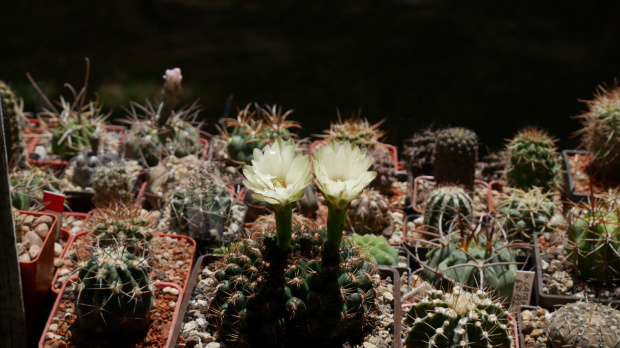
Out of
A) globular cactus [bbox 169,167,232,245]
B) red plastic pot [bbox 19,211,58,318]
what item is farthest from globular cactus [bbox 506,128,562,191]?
red plastic pot [bbox 19,211,58,318]

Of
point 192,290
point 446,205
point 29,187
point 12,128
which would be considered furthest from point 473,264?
point 12,128

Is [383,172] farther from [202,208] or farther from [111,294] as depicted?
[111,294]

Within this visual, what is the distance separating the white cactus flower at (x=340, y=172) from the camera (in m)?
2.22

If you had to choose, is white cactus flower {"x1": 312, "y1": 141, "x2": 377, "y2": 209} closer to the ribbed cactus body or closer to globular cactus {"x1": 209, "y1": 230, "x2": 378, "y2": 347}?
globular cactus {"x1": 209, "y1": 230, "x2": 378, "y2": 347}

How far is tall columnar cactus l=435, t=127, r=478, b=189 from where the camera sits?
4.29 metres

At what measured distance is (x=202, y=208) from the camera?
356 centimetres

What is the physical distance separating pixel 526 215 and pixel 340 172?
6.54 feet

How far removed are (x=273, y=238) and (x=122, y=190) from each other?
5.66 ft

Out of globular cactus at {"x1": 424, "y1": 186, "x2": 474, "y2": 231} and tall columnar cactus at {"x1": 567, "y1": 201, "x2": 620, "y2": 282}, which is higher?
globular cactus at {"x1": 424, "y1": 186, "x2": 474, "y2": 231}

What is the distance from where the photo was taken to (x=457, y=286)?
9.05 ft

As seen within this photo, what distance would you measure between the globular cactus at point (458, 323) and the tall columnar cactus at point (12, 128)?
9.04 feet

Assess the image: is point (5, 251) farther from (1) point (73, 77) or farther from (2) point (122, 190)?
(1) point (73, 77)

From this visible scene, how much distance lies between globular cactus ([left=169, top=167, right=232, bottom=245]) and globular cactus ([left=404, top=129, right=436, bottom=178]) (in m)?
1.52

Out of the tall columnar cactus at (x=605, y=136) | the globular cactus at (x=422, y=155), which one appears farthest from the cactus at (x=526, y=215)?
the globular cactus at (x=422, y=155)
